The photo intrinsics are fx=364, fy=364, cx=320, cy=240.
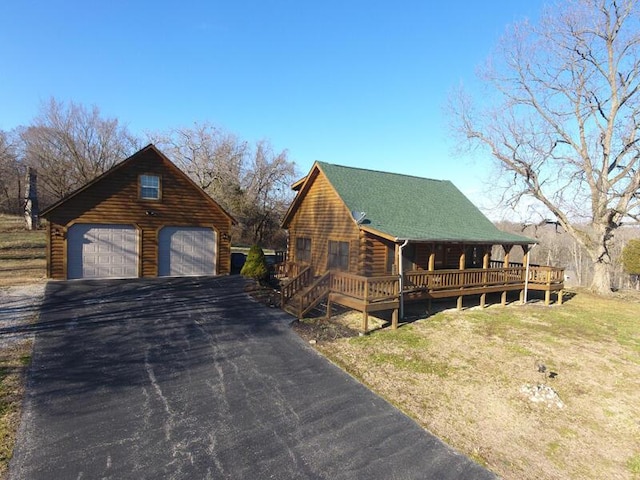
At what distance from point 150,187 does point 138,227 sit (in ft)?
6.50

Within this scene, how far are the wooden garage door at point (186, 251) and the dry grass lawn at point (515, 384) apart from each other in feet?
30.6

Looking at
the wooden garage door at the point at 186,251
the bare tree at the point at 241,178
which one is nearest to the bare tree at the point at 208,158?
the bare tree at the point at 241,178

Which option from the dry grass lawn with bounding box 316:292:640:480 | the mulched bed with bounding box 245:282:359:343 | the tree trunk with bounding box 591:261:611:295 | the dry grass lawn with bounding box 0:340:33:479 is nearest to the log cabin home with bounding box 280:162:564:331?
the mulched bed with bounding box 245:282:359:343

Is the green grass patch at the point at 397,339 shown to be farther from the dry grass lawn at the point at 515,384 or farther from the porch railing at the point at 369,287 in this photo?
the porch railing at the point at 369,287

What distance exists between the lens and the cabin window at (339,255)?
15070 millimetres

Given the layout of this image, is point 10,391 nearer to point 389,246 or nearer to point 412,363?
point 412,363

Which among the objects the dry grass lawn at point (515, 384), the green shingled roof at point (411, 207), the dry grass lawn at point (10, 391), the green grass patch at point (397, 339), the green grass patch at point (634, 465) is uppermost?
the green shingled roof at point (411, 207)

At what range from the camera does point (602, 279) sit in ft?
67.1

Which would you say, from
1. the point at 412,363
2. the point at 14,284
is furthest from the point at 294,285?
the point at 14,284

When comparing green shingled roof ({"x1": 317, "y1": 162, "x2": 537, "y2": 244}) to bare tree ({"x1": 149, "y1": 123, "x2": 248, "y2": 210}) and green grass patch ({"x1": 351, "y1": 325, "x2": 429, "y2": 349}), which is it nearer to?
green grass patch ({"x1": 351, "y1": 325, "x2": 429, "y2": 349})

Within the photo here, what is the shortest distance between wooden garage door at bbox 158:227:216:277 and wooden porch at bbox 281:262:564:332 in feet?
22.4

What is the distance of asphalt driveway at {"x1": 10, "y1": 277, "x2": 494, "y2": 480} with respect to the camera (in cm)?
461

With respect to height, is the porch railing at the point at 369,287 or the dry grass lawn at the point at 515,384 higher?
the porch railing at the point at 369,287

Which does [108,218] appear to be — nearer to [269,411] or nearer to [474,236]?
[269,411]
